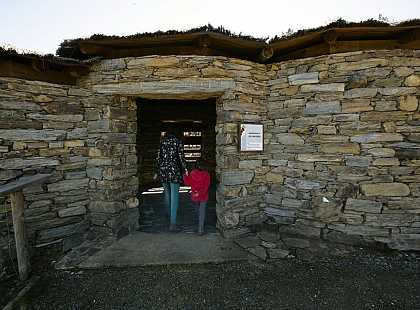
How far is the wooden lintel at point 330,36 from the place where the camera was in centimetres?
330

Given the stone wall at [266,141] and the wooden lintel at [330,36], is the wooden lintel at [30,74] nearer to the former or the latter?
the stone wall at [266,141]

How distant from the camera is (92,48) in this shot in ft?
11.8

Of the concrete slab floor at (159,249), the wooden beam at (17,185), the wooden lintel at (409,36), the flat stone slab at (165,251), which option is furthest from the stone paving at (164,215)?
the wooden lintel at (409,36)

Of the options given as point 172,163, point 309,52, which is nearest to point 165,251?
point 172,163

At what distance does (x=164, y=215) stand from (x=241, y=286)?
2.51 metres

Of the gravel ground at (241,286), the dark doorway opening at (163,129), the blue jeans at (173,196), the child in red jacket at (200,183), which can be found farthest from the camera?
the dark doorway opening at (163,129)

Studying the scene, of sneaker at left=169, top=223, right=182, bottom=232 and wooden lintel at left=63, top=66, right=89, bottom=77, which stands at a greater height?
wooden lintel at left=63, top=66, right=89, bottom=77

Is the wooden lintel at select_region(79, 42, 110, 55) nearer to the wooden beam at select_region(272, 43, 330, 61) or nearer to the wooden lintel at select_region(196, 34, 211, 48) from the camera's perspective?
the wooden lintel at select_region(196, 34, 211, 48)

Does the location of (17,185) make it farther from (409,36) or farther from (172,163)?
(409,36)

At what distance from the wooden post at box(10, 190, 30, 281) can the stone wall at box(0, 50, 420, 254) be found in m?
0.62

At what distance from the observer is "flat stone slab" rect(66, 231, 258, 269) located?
10.3ft

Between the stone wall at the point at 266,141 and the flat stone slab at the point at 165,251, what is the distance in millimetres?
299

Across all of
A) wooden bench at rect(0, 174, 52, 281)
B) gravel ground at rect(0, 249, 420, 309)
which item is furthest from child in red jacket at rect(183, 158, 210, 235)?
wooden bench at rect(0, 174, 52, 281)

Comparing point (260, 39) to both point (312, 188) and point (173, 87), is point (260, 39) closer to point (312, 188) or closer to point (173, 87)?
point (173, 87)
